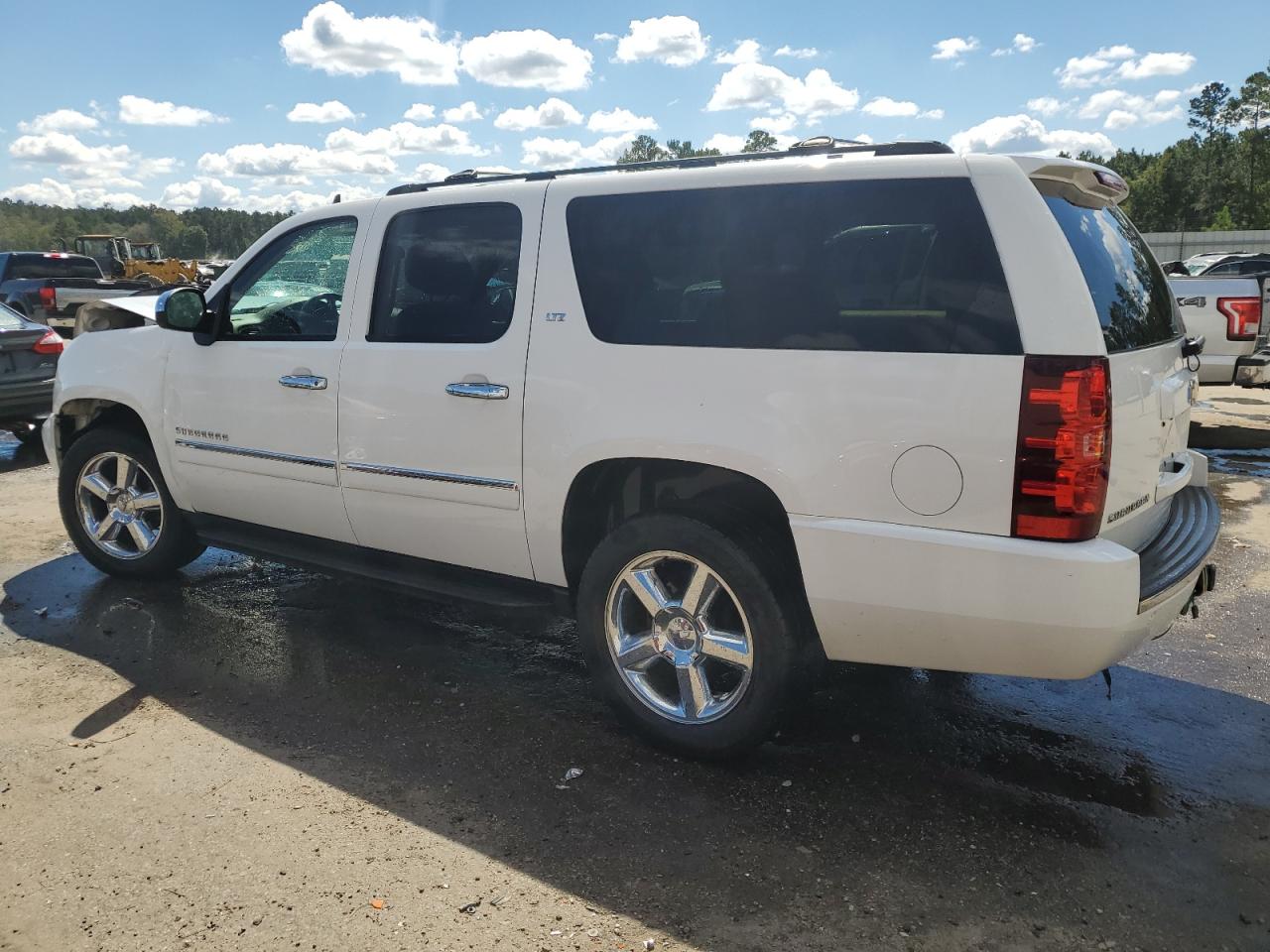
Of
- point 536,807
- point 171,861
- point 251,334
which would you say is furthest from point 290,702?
point 251,334

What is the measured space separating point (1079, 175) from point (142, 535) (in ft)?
15.6

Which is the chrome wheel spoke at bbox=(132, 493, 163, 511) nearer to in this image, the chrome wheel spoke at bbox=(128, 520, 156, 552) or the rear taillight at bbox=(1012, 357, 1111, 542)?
the chrome wheel spoke at bbox=(128, 520, 156, 552)

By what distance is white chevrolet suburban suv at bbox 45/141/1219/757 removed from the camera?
9.33ft

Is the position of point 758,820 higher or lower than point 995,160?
lower

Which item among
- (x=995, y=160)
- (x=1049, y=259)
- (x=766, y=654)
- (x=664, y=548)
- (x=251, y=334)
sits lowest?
(x=766, y=654)

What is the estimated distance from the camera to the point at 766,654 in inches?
129

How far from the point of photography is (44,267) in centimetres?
1888

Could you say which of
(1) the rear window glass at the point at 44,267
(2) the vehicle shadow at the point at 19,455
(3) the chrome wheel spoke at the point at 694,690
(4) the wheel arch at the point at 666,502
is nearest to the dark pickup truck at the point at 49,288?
(1) the rear window glass at the point at 44,267

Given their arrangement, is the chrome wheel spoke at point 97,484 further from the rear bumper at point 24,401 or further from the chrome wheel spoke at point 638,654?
the rear bumper at point 24,401

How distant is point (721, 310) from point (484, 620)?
2.33 meters

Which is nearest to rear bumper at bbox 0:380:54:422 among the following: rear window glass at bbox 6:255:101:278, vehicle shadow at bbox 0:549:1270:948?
vehicle shadow at bbox 0:549:1270:948

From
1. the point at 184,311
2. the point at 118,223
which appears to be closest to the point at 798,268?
the point at 184,311

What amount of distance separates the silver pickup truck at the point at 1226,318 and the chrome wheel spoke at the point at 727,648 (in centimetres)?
718

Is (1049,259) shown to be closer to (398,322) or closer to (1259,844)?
(1259,844)
